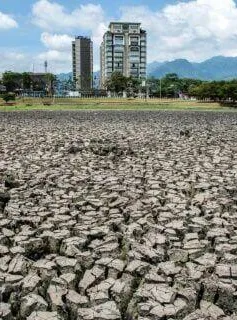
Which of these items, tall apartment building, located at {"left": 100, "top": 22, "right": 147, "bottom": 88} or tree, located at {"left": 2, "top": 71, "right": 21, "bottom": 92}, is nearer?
tree, located at {"left": 2, "top": 71, "right": 21, "bottom": 92}

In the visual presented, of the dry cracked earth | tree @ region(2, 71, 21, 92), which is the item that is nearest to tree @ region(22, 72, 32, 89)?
tree @ region(2, 71, 21, 92)

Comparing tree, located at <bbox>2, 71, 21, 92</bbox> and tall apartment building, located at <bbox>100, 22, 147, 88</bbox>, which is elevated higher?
tall apartment building, located at <bbox>100, 22, 147, 88</bbox>

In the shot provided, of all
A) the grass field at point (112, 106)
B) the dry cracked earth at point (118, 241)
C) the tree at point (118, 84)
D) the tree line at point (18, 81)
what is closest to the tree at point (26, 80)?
the tree line at point (18, 81)

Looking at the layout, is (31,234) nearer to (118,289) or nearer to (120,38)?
(118,289)

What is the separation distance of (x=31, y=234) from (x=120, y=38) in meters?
200

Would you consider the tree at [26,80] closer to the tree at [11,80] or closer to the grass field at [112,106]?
the tree at [11,80]

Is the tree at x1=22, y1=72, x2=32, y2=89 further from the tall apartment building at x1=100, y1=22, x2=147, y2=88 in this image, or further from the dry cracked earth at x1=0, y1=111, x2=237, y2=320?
the dry cracked earth at x1=0, y1=111, x2=237, y2=320

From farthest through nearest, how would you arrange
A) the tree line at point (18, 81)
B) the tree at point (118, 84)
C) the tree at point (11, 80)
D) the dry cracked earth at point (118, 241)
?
the tree at point (118, 84)
the tree at point (11, 80)
the tree line at point (18, 81)
the dry cracked earth at point (118, 241)

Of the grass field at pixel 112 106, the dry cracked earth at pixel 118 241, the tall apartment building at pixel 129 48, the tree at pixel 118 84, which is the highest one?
the tall apartment building at pixel 129 48

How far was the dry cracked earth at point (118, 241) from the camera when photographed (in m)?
4.15

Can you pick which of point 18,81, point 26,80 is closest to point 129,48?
point 18,81

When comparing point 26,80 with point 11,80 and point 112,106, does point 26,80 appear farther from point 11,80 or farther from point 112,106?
point 112,106

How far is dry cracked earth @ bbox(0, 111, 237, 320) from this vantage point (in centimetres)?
415

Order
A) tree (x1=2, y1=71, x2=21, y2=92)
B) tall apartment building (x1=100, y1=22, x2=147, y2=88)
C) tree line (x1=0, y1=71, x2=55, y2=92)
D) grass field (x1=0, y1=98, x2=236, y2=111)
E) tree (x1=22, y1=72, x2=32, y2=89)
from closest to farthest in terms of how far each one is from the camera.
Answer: grass field (x1=0, y1=98, x2=236, y2=111), tree line (x1=0, y1=71, x2=55, y2=92), tree (x1=2, y1=71, x2=21, y2=92), tree (x1=22, y1=72, x2=32, y2=89), tall apartment building (x1=100, y1=22, x2=147, y2=88)
